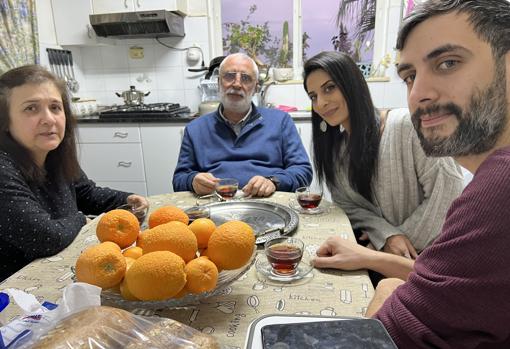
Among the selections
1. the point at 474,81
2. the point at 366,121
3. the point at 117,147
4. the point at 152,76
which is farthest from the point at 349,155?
the point at 152,76

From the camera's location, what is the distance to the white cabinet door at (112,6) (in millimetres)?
3150

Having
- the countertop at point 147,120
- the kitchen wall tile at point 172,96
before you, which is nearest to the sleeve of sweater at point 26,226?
the countertop at point 147,120

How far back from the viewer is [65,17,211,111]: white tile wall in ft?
11.4

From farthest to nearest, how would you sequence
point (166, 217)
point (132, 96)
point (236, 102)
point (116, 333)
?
point (132, 96), point (236, 102), point (166, 217), point (116, 333)

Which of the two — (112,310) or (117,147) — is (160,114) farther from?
(112,310)

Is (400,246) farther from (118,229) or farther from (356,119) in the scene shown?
(118,229)

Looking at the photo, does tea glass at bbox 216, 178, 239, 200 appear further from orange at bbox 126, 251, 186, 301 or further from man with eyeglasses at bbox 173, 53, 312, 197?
orange at bbox 126, 251, 186, 301

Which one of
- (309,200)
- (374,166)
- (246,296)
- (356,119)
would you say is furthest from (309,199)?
(246,296)

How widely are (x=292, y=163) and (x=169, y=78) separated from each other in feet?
6.85

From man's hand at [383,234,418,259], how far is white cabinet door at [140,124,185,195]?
7.24 feet

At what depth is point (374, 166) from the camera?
139cm

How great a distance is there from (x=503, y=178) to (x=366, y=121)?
3.07ft

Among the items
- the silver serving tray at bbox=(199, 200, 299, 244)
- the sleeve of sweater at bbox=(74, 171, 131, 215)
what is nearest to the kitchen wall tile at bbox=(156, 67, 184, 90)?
the sleeve of sweater at bbox=(74, 171, 131, 215)

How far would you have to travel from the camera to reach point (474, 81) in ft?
2.21
